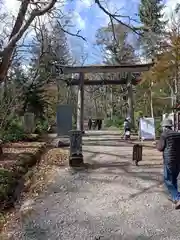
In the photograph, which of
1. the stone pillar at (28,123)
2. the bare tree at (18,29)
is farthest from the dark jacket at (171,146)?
the stone pillar at (28,123)

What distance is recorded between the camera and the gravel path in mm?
5945

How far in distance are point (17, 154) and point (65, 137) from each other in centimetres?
523

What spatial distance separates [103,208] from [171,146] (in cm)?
186

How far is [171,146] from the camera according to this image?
762cm

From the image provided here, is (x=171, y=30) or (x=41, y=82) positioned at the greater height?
(x=171, y=30)

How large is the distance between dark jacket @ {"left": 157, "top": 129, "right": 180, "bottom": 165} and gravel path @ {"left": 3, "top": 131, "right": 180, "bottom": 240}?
36.1 inches

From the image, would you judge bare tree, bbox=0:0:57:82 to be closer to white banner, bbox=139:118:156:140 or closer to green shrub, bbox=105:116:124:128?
white banner, bbox=139:118:156:140

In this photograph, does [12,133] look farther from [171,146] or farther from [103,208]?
[171,146]

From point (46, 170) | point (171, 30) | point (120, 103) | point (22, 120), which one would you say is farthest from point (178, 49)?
point (120, 103)

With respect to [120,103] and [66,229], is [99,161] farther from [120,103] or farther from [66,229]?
[120,103]

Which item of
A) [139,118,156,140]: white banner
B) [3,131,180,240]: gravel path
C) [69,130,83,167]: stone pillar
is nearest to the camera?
[3,131,180,240]: gravel path

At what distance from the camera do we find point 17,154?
14.1 metres

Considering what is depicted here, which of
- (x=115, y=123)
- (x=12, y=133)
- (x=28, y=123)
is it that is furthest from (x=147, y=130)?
(x=115, y=123)

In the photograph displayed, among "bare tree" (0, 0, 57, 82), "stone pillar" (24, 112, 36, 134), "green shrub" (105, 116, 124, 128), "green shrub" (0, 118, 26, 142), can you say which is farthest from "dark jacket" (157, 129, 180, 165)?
"green shrub" (105, 116, 124, 128)
